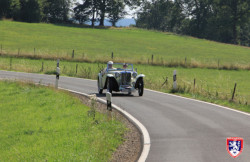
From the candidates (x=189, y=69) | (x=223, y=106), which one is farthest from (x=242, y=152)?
(x=189, y=69)

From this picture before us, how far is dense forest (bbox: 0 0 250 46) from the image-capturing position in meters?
79.4

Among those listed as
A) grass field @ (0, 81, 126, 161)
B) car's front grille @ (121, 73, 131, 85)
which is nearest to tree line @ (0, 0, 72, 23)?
car's front grille @ (121, 73, 131, 85)

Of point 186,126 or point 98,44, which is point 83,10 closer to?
point 98,44

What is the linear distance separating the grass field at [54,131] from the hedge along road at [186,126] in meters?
1.12

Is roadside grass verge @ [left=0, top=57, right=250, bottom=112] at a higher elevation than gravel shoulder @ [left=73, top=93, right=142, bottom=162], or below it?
higher

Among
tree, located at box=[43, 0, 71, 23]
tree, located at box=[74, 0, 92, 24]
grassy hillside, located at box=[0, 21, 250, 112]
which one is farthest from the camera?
tree, located at box=[74, 0, 92, 24]

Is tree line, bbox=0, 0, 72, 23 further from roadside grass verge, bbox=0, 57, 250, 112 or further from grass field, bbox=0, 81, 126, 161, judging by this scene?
grass field, bbox=0, 81, 126, 161

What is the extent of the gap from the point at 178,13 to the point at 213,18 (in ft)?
49.0

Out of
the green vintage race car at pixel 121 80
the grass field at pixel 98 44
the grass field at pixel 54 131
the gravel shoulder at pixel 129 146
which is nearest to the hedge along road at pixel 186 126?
the gravel shoulder at pixel 129 146

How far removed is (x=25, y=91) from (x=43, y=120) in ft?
20.9

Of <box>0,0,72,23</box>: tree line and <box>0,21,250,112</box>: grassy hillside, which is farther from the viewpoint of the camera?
<box>0,0,72,23</box>: tree line

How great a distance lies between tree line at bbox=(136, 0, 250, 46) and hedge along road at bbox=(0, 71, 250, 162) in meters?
82.4

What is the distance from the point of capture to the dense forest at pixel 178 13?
261 ft

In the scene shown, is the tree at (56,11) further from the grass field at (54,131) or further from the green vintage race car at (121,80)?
the grass field at (54,131)
